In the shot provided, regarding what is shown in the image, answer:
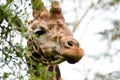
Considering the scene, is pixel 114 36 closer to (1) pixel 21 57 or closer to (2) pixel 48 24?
(2) pixel 48 24

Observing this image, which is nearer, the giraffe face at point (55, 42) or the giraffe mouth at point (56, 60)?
the giraffe face at point (55, 42)

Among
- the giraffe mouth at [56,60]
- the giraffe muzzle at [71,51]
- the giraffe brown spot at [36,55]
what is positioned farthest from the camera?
the giraffe brown spot at [36,55]

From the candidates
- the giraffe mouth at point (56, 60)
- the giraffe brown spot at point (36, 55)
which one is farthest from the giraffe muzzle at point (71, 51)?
the giraffe brown spot at point (36, 55)

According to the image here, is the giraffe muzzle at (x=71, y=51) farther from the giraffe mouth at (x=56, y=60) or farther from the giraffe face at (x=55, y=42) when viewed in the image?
the giraffe mouth at (x=56, y=60)

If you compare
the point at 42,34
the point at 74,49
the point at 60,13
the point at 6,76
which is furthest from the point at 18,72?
the point at 60,13

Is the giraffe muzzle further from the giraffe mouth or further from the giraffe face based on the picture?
the giraffe mouth

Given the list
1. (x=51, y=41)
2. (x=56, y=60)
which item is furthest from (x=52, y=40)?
(x=56, y=60)

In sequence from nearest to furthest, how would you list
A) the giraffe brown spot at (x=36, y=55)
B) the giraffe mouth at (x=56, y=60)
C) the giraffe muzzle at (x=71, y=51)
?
the giraffe muzzle at (x=71, y=51) < the giraffe mouth at (x=56, y=60) < the giraffe brown spot at (x=36, y=55)

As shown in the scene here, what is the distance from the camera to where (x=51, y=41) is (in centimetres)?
501

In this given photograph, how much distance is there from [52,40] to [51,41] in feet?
0.04

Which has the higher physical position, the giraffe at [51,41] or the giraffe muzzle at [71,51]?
the giraffe at [51,41]

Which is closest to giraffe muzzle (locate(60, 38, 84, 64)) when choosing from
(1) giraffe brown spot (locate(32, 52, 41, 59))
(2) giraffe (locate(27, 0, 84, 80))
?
(2) giraffe (locate(27, 0, 84, 80))

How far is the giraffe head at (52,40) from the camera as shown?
460 centimetres

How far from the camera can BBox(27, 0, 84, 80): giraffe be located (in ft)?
15.0
